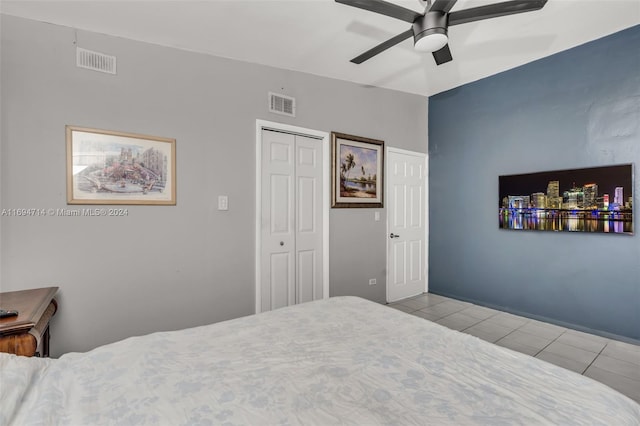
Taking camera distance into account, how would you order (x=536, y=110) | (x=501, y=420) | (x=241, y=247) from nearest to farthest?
1. (x=501, y=420)
2. (x=241, y=247)
3. (x=536, y=110)

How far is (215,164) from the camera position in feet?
9.43

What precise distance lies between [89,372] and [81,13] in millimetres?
2553

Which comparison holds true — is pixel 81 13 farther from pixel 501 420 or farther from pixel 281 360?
pixel 501 420

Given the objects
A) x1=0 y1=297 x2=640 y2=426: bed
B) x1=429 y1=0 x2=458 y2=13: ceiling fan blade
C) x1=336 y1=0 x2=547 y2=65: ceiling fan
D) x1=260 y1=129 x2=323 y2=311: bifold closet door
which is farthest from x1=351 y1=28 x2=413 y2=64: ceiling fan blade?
x1=0 y1=297 x2=640 y2=426: bed

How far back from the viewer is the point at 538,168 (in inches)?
132

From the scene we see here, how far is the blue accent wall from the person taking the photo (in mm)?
2801

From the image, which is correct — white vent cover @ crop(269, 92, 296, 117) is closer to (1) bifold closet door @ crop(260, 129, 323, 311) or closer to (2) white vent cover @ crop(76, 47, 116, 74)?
(1) bifold closet door @ crop(260, 129, 323, 311)

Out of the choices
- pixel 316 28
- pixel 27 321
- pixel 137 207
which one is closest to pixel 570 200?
pixel 316 28

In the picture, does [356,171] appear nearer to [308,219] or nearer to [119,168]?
[308,219]

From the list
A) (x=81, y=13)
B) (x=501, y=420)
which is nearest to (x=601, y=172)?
(x=501, y=420)

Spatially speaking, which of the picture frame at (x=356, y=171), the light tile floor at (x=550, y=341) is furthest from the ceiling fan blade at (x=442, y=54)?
the light tile floor at (x=550, y=341)

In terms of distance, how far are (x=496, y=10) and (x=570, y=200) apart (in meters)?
2.33

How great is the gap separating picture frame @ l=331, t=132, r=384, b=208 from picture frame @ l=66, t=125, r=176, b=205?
1781 millimetres

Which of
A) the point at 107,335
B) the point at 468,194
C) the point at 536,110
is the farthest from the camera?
the point at 468,194
